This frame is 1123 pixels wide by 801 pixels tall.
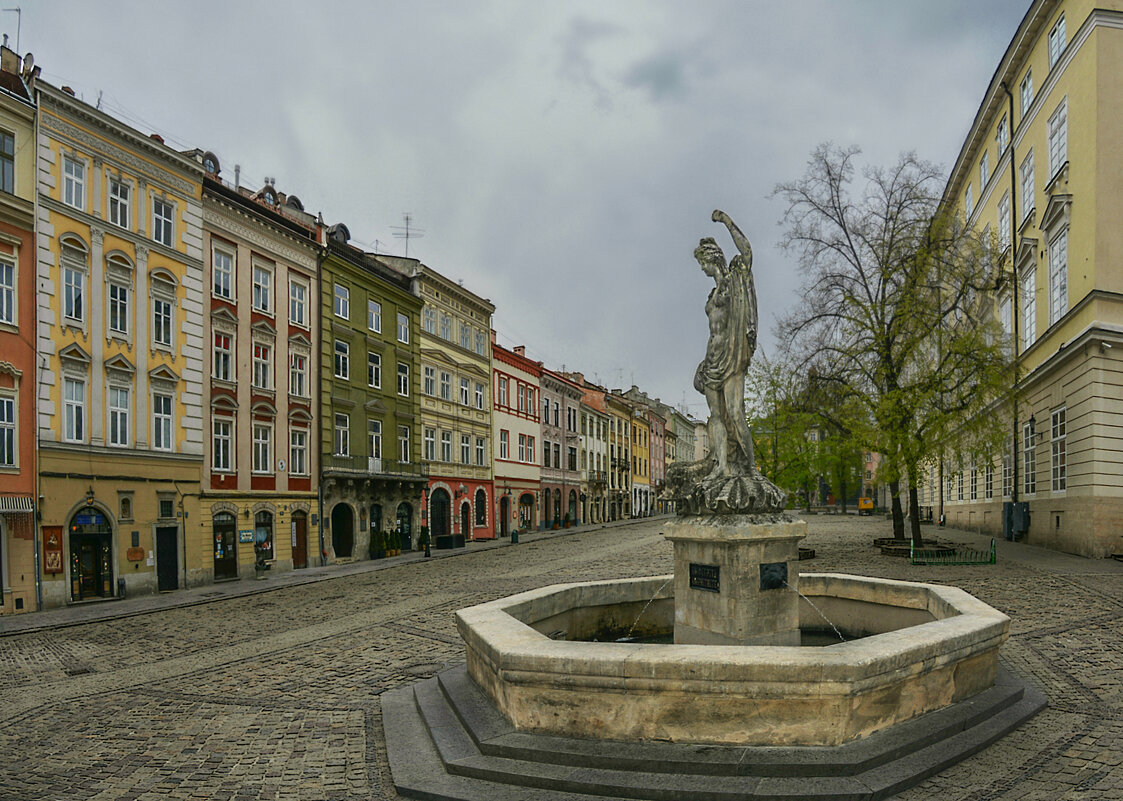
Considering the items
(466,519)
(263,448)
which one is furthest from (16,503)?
(466,519)

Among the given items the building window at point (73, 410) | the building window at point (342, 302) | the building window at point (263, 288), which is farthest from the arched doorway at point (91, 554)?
the building window at point (342, 302)

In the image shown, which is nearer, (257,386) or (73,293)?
(73,293)

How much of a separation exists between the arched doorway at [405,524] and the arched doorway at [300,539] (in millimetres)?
6899

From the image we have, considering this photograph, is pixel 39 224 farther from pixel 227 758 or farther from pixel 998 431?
pixel 998 431

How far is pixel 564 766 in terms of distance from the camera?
6.12 m

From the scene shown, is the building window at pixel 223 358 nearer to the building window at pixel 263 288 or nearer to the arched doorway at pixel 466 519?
the building window at pixel 263 288

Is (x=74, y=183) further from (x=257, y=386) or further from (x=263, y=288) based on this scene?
(x=257, y=386)

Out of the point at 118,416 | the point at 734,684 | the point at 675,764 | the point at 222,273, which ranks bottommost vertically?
the point at 675,764

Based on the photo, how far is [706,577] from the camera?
28.2 feet

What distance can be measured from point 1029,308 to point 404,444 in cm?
2623

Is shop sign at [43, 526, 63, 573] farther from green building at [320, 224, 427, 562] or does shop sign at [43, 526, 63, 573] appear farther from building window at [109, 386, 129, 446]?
green building at [320, 224, 427, 562]

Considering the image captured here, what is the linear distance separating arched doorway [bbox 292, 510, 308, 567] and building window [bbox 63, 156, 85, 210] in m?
13.0

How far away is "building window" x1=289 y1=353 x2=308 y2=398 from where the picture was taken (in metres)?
31.3

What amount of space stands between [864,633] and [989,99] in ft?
103
